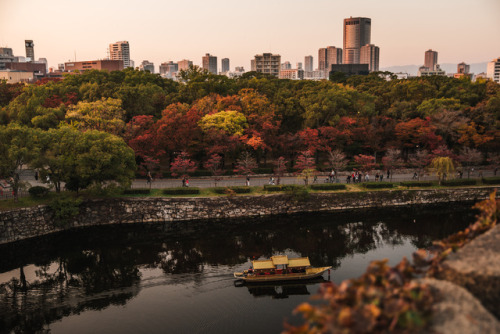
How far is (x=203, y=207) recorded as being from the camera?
40.4m

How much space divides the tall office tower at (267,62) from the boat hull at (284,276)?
16528cm

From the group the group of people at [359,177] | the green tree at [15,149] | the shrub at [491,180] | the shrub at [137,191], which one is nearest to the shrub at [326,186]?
the group of people at [359,177]

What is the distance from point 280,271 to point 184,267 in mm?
7306

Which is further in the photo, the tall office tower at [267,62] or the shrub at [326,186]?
the tall office tower at [267,62]

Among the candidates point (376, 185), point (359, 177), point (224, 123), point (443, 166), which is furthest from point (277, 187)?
point (443, 166)

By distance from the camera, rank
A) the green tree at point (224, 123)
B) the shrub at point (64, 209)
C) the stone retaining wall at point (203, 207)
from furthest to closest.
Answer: the green tree at point (224, 123), the shrub at point (64, 209), the stone retaining wall at point (203, 207)

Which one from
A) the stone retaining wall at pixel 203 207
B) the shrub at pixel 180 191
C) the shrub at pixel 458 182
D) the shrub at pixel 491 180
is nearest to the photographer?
the stone retaining wall at pixel 203 207

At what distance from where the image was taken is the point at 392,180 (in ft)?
157

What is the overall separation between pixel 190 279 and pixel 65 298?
26.0 feet

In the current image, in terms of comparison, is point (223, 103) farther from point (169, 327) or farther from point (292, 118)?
point (169, 327)

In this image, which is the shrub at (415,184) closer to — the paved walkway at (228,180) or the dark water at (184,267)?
the paved walkway at (228,180)

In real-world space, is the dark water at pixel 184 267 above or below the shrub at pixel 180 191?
below

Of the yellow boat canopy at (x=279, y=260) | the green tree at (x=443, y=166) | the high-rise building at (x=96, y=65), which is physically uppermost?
the high-rise building at (x=96, y=65)

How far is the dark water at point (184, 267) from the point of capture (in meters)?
22.6
